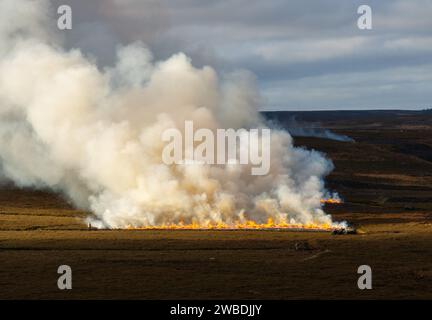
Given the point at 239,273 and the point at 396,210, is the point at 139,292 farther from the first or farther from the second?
the point at 396,210

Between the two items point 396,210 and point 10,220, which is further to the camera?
point 396,210

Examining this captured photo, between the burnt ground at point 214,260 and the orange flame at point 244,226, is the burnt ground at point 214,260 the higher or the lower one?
the lower one

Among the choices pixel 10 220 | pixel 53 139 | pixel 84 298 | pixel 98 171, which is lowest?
pixel 84 298

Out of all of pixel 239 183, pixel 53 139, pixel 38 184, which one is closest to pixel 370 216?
pixel 239 183

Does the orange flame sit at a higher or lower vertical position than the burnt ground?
higher

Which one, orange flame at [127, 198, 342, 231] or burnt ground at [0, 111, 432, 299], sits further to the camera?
orange flame at [127, 198, 342, 231]

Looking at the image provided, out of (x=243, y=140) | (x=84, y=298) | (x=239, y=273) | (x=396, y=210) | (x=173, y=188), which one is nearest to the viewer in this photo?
(x=84, y=298)

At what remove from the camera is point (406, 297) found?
54.9m

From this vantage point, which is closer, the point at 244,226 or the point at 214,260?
the point at 214,260

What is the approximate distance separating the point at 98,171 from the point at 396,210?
46516mm

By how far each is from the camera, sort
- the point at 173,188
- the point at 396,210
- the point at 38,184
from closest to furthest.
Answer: the point at 173,188
the point at 396,210
the point at 38,184

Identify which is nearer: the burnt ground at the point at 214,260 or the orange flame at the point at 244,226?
the burnt ground at the point at 214,260

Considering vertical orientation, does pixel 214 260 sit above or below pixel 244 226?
below

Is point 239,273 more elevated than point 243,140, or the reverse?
point 243,140
